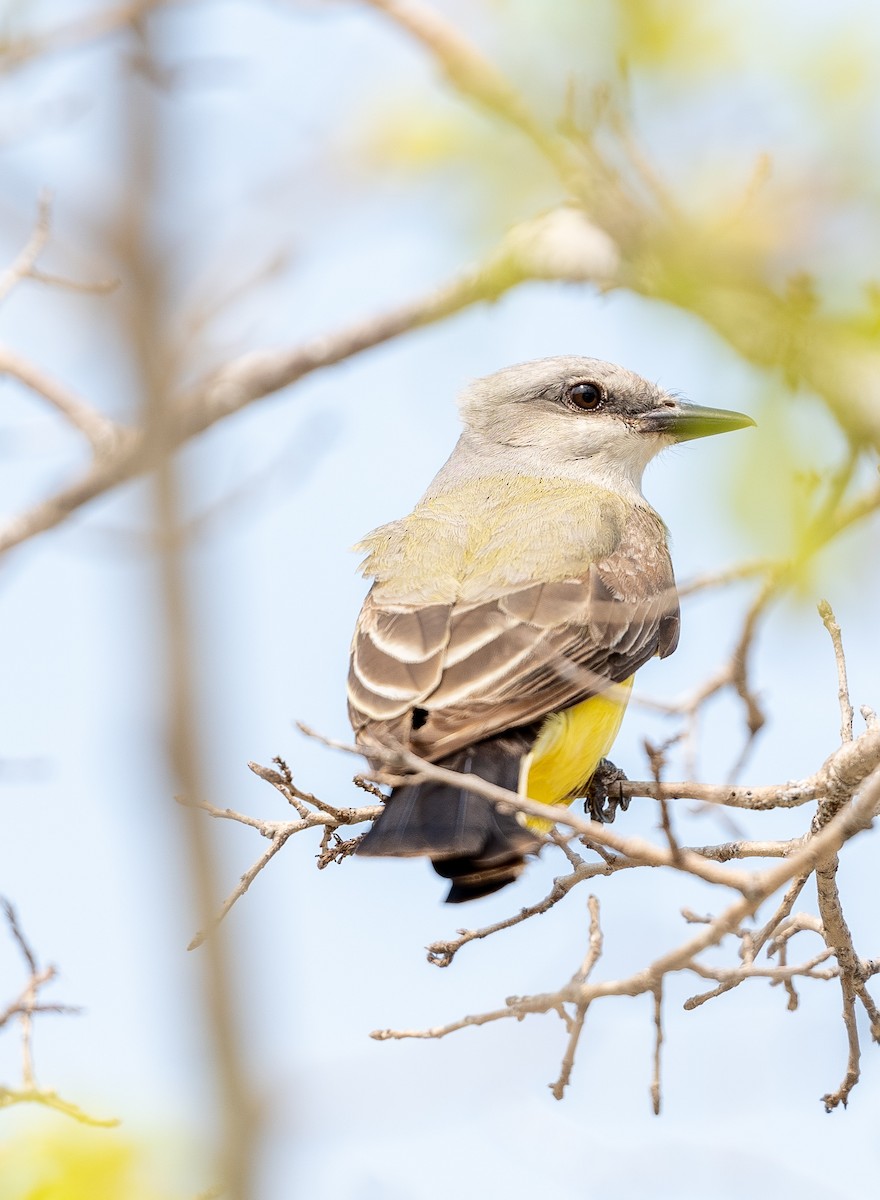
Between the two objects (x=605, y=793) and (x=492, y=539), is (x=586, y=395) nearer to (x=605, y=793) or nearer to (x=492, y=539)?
(x=492, y=539)

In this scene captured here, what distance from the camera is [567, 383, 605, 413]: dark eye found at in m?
7.14

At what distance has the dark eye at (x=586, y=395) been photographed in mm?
7145

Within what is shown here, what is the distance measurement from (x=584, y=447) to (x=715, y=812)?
284cm

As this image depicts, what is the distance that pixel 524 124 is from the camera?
3965mm

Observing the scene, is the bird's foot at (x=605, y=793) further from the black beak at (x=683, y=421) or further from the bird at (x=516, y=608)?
the black beak at (x=683, y=421)

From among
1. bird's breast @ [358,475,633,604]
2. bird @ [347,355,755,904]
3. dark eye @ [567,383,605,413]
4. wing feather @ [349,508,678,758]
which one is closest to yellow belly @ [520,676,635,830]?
bird @ [347,355,755,904]

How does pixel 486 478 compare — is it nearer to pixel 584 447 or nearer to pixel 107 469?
pixel 584 447

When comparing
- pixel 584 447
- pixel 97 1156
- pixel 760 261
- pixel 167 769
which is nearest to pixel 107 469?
pixel 584 447

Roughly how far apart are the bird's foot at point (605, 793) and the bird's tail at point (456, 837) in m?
1.42

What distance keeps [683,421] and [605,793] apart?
196 cm

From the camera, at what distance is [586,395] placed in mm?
7164

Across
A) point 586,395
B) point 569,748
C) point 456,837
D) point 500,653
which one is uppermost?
point 586,395

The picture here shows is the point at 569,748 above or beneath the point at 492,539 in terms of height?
beneath

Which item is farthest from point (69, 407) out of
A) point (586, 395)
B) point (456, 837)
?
point (456, 837)
